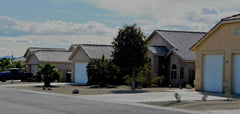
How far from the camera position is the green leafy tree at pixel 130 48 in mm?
30109

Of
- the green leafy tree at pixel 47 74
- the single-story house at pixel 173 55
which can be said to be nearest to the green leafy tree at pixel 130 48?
the single-story house at pixel 173 55

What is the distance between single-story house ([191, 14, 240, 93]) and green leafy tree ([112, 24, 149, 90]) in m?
3.97

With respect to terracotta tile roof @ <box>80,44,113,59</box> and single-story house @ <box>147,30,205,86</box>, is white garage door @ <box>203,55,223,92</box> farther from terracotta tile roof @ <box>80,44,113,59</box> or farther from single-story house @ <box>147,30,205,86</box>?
terracotta tile roof @ <box>80,44,113,59</box>

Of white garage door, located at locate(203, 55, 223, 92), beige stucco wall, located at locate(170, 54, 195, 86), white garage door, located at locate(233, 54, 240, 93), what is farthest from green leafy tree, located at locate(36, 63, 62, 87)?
white garage door, located at locate(233, 54, 240, 93)

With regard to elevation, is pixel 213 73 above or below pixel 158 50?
below

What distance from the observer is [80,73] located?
4391 centimetres

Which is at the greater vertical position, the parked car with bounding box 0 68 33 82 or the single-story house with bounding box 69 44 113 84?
the single-story house with bounding box 69 44 113 84

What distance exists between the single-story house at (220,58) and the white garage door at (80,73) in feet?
54.5

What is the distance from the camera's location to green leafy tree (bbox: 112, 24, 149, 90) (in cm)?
3011

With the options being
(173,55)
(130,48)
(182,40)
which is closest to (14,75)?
(173,55)

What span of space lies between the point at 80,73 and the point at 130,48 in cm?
1489

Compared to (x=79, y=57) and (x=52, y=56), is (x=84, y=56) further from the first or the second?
(x=52, y=56)

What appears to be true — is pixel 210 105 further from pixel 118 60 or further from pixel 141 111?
pixel 118 60

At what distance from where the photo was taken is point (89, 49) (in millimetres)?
43219
